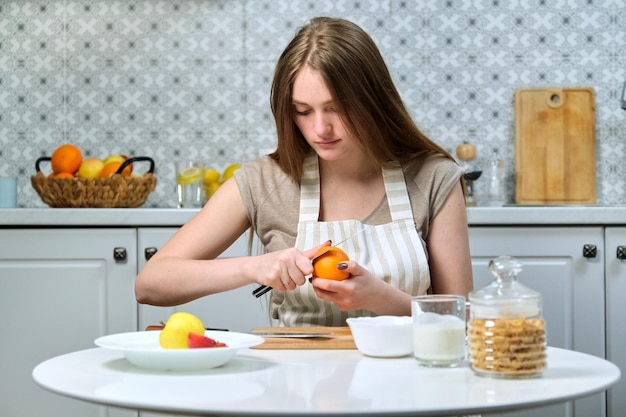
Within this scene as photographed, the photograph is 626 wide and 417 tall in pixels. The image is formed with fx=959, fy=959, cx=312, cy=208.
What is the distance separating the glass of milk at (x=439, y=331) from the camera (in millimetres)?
1324

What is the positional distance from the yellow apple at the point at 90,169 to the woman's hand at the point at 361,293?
1578mm

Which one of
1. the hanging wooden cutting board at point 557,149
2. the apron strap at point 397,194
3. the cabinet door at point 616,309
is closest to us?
the apron strap at point 397,194

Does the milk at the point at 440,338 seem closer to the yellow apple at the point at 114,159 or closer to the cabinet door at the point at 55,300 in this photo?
the cabinet door at the point at 55,300

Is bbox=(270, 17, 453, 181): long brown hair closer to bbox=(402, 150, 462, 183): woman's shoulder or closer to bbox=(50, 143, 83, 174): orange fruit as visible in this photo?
bbox=(402, 150, 462, 183): woman's shoulder

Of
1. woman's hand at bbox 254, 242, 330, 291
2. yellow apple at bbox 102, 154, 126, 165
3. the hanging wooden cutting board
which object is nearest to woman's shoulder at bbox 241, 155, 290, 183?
woman's hand at bbox 254, 242, 330, 291

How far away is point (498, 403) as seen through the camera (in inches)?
42.7

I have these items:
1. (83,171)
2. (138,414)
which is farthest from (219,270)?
(83,171)

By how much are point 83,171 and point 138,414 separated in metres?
0.79

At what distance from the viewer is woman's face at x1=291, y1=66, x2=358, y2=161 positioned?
189cm

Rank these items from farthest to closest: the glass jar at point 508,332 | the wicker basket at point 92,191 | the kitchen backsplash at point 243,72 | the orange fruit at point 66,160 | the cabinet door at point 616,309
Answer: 1. the kitchen backsplash at point 243,72
2. the orange fruit at point 66,160
3. the wicker basket at point 92,191
4. the cabinet door at point 616,309
5. the glass jar at point 508,332

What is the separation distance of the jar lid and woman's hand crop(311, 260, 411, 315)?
339 millimetres

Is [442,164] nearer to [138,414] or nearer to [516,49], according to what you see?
[138,414]

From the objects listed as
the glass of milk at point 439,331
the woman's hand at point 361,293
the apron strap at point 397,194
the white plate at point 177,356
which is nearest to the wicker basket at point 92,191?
the apron strap at point 397,194

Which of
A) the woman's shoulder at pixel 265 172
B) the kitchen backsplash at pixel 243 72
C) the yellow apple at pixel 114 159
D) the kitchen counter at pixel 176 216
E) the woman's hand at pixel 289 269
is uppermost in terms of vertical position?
the kitchen backsplash at pixel 243 72
